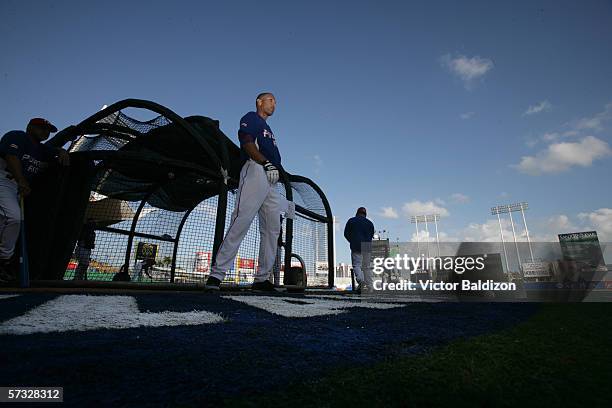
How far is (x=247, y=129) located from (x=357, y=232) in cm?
440

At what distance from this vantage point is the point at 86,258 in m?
6.79

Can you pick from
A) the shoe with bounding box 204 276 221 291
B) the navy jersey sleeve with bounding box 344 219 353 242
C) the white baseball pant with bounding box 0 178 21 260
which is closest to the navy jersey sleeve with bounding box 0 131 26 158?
the white baseball pant with bounding box 0 178 21 260

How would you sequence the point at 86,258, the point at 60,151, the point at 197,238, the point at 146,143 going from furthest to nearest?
1. the point at 86,258
2. the point at 197,238
3. the point at 146,143
4. the point at 60,151

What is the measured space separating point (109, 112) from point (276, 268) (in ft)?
11.7

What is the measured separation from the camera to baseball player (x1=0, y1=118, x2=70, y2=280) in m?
3.46

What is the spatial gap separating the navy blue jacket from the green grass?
6.17 metres

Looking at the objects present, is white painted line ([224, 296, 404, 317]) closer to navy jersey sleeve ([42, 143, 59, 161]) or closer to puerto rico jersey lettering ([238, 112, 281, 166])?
puerto rico jersey lettering ([238, 112, 281, 166])

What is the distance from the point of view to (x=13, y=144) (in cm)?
357

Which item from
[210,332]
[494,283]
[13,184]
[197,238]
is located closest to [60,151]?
[13,184]

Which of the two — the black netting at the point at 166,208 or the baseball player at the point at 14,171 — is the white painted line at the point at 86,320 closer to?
the baseball player at the point at 14,171

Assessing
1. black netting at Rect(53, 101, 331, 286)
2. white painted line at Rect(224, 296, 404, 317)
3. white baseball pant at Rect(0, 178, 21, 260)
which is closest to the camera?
white painted line at Rect(224, 296, 404, 317)

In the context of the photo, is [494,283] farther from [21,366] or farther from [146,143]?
[21,366]

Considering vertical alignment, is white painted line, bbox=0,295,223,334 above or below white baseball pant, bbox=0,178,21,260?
below

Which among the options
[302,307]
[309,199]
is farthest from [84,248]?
[302,307]
